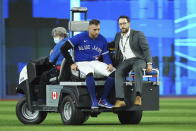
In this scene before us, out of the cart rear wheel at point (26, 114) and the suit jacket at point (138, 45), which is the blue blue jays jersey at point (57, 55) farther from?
the cart rear wheel at point (26, 114)

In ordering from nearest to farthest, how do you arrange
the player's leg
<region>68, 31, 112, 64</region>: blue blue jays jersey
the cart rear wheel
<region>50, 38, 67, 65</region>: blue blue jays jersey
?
the player's leg < <region>68, 31, 112, 64</region>: blue blue jays jersey < <region>50, 38, 67, 65</region>: blue blue jays jersey < the cart rear wheel

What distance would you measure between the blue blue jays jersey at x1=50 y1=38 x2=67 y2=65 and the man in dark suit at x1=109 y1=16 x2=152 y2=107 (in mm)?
1057

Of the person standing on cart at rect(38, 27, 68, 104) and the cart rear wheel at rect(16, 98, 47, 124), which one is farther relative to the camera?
the cart rear wheel at rect(16, 98, 47, 124)

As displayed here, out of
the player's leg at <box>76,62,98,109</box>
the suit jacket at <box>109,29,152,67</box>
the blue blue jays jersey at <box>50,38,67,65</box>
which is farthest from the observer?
the blue blue jays jersey at <box>50,38,67,65</box>

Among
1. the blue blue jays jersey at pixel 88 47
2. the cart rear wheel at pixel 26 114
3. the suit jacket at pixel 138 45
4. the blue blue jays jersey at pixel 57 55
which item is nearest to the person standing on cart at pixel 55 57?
the blue blue jays jersey at pixel 57 55

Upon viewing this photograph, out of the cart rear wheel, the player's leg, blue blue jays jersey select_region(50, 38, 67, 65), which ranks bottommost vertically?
the cart rear wheel

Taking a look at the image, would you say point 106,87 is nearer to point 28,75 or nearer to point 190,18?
point 28,75

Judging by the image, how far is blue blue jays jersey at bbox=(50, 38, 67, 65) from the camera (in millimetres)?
16766

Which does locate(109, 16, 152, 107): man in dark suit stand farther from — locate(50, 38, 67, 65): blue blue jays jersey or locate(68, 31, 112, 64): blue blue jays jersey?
locate(50, 38, 67, 65): blue blue jays jersey

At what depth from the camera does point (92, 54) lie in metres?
16.4

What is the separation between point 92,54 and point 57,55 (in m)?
0.79

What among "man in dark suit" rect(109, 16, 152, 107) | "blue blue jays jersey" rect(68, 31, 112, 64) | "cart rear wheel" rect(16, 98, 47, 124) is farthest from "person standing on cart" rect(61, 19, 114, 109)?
"cart rear wheel" rect(16, 98, 47, 124)

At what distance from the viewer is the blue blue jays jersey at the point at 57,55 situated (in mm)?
16766

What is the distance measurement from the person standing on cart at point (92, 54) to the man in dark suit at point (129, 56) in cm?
18
